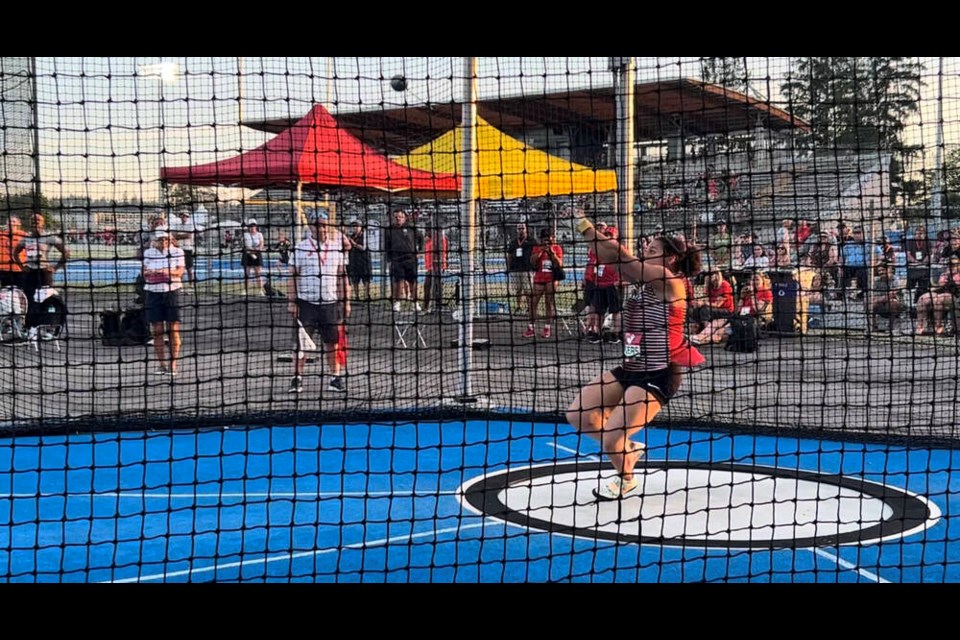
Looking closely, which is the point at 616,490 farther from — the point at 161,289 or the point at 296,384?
the point at 161,289

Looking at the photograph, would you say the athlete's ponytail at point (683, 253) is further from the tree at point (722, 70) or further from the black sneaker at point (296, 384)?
the black sneaker at point (296, 384)

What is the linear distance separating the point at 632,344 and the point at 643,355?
0.29 feet

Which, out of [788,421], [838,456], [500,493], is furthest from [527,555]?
[788,421]

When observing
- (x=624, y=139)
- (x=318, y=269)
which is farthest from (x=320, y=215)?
(x=624, y=139)

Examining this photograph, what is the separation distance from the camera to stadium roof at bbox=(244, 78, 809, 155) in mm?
5266

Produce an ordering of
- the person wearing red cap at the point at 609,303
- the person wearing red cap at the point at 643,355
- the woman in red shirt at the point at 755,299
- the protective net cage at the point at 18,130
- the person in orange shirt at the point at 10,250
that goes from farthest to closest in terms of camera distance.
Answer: the person wearing red cap at the point at 609,303
the woman in red shirt at the point at 755,299
the person in orange shirt at the point at 10,250
the person wearing red cap at the point at 643,355
the protective net cage at the point at 18,130

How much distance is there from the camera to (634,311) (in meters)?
5.04

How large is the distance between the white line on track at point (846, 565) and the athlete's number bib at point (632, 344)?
1322 millimetres

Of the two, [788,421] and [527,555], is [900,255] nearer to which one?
[788,421]

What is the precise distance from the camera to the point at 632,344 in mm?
5016

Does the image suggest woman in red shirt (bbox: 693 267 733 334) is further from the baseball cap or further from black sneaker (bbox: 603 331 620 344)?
the baseball cap

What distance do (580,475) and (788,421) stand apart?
2.69m

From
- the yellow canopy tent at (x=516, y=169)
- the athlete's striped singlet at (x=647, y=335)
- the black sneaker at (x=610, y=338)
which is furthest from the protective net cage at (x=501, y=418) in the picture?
the black sneaker at (x=610, y=338)

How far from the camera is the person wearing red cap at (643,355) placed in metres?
4.91
